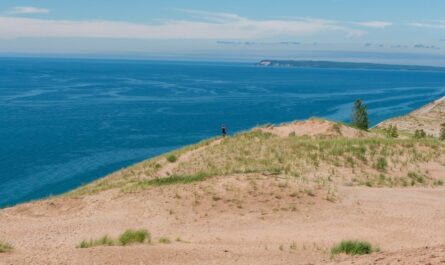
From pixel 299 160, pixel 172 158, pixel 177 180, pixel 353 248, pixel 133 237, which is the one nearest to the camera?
pixel 353 248

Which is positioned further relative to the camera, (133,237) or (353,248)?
(133,237)

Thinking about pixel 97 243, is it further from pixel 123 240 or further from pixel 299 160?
pixel 299 160

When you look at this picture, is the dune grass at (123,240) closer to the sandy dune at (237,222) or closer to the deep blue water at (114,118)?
the sandy dune at (237,222)

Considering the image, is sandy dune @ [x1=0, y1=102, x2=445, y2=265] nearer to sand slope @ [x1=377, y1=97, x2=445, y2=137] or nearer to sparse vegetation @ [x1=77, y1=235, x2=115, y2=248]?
sparse vegetation @ [x1=77, y1=235, x2=115, y2=248]

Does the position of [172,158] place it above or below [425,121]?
above

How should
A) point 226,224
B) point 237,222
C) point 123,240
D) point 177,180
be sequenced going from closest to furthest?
point 123,240 → point 226,224 → point 237,222 → point 177,180

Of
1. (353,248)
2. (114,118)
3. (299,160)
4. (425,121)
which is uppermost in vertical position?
(353,248)

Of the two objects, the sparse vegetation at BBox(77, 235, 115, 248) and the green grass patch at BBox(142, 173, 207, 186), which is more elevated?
the sparse vegetation at BBox(77, 235, 115, 248)

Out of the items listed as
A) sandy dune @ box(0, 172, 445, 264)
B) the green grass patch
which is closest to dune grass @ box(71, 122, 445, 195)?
the green grass patch

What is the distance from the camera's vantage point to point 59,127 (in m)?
91.9

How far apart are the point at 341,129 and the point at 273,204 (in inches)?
930

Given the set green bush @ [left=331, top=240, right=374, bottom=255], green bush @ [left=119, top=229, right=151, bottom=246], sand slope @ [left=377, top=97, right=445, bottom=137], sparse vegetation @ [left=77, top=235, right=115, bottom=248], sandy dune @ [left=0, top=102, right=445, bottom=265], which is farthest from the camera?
sand slope @ [left=377, top=97, right=445, bottom=137]

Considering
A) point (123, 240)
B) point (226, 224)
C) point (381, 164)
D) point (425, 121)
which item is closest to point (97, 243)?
point (123, 240)

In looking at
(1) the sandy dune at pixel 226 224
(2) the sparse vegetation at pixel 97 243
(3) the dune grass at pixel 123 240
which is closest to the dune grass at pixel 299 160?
(1) the sandy dune at pixel 226 224
